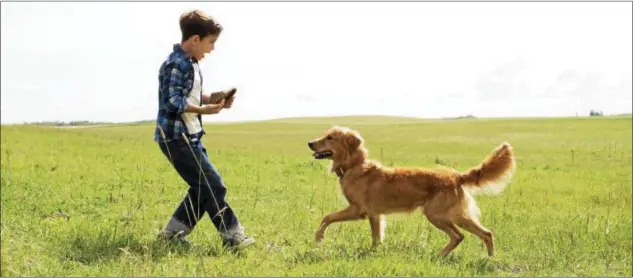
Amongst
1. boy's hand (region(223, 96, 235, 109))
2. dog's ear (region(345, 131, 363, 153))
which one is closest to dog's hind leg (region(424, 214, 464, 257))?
dog's ear (region(345, 131, 363, 153))

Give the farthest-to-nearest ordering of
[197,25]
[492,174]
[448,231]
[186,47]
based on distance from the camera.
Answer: [492,174] < [448,231] < [186,47] < [197,25]

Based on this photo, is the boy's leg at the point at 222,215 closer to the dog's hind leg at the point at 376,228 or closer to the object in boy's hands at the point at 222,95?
the object in boy's hands at the point at 222,95

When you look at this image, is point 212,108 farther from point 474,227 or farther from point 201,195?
point 474,227

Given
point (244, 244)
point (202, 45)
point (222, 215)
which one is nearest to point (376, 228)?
point (244, 244)

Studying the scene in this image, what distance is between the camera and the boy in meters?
6.56

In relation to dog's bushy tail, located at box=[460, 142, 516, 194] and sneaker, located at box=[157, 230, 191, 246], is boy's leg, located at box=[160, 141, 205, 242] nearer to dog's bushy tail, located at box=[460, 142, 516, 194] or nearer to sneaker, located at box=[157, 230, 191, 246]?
sneaker, located at box=[157, 230, 191, 246]

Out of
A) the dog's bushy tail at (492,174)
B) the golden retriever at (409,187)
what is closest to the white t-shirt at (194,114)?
the golden retriever at (409,187)

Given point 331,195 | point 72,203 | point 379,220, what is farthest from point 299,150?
point 379,220

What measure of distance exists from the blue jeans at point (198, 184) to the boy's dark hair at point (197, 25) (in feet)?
3.76

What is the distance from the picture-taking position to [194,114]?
22.2 ft

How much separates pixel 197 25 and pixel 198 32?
8 cm

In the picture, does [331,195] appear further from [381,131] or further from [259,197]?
[381,131]

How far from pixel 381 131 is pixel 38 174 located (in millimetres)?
29974

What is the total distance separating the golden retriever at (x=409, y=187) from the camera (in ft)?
24.1
